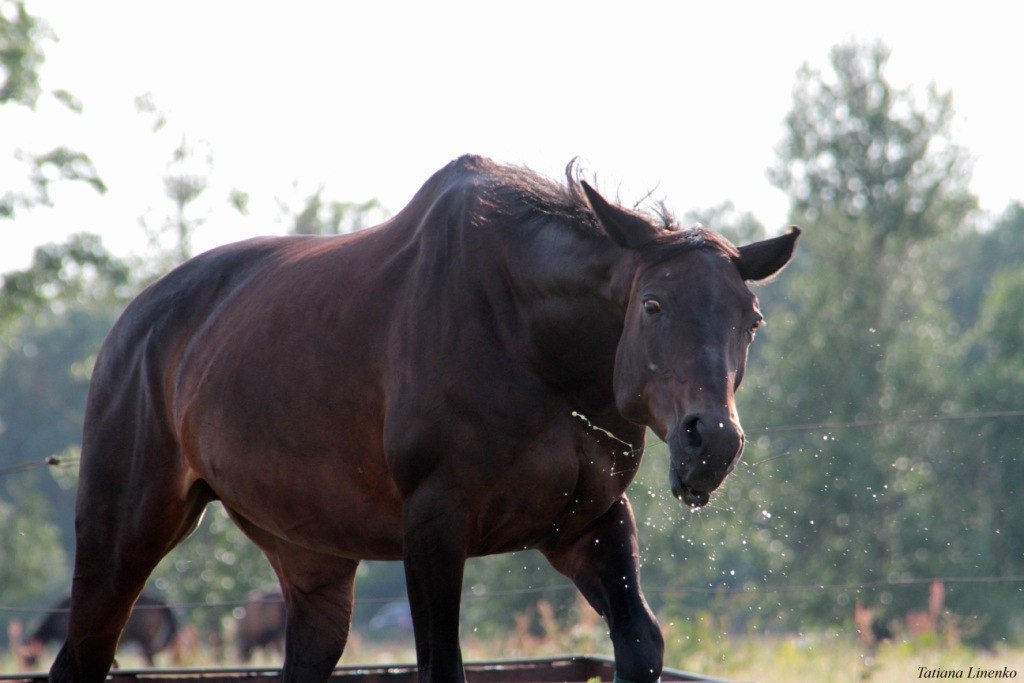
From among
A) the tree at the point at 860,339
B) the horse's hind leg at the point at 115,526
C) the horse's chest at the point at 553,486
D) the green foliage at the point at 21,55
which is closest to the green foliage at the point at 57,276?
the green foliage at the point at 21,55

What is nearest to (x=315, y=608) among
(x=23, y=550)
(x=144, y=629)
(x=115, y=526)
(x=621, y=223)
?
(x=115, y=526)

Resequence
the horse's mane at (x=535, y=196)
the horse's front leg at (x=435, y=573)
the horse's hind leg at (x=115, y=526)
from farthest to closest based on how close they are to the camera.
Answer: the horse's hind leg at (x=115, y=526) → the horse's mane at (x=535, y=196) → the horse's front leg at (x=435, y=573)

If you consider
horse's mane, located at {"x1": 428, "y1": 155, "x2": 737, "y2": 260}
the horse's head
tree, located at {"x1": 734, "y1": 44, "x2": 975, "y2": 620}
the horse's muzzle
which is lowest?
tree, located at {"x1": 734, "y1": 44, "x2": 975, "y2": 620}

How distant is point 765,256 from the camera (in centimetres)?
321

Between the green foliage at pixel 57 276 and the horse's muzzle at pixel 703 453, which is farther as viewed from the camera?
the green foliage at pixel 57 276

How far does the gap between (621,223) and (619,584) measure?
1.17 m

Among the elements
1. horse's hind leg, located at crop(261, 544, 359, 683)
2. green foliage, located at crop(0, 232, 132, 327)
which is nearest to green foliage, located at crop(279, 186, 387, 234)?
green foliage, located at crop(0, 232, 132, 327)

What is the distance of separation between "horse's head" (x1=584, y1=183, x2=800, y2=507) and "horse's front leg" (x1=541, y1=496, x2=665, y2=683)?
0.73m

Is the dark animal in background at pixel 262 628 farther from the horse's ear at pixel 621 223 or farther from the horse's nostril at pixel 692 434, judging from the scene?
the horse's nostril at pixel 692 434

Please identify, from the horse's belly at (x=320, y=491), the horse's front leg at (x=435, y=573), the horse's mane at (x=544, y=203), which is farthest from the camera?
the horse's belly at (x=320, y=491)

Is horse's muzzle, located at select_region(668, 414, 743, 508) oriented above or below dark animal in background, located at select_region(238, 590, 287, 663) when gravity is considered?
above

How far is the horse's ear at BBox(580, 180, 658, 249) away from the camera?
10.6 feet

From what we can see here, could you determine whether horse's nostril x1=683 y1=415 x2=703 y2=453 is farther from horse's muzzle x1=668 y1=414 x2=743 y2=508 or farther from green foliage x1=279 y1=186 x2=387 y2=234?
green foliage x1=279 y1=186 x2=387 y2=234

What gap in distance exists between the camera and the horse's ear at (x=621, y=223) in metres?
3.22
